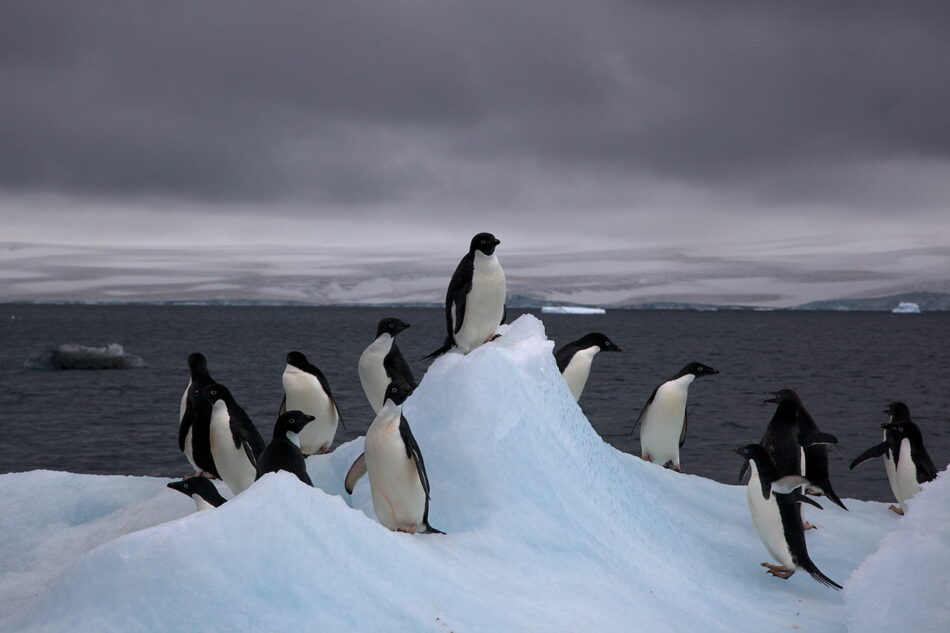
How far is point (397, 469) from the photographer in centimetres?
507

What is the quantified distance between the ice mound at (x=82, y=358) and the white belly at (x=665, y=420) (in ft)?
98.0

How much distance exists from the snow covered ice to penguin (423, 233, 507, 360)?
0.82 ft

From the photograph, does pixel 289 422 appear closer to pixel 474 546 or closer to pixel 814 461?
pixel 474 546

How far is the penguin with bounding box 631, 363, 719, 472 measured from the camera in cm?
936

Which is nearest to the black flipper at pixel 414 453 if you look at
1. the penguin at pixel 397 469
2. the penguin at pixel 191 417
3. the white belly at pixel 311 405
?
the penguin at pixel 397 469

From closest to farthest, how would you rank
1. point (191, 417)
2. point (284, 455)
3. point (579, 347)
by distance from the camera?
Answer: point (284, 455) → point (191, 417) → point (579, 347)

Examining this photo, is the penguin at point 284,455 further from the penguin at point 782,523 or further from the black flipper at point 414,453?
the penguin at point 782,523

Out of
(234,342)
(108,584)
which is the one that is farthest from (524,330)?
(234,342)

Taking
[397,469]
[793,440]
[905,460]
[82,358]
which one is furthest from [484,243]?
[82,358]

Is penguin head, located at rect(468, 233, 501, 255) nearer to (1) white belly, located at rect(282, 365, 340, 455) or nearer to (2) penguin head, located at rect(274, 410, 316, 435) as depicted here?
(2) penguin head, located at rect(274, 410, 316, 435)

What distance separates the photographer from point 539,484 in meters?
5.71

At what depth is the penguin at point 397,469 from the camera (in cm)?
508

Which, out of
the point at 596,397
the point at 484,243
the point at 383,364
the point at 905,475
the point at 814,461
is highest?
the point at 484,243

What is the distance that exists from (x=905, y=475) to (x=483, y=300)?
5262 millimetres
